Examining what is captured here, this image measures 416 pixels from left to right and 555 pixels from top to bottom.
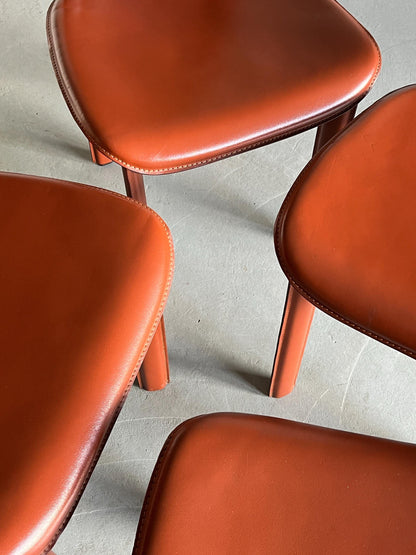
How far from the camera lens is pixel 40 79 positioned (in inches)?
60.1

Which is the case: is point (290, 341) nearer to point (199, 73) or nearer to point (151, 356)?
point (151, 356)

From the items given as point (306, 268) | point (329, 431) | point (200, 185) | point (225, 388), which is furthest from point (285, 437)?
point (200, 185)

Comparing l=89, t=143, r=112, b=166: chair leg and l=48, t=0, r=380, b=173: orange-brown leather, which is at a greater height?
l=48, t=0, r=380, b=173: orange-brown leather

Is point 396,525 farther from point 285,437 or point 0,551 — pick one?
point 0,551

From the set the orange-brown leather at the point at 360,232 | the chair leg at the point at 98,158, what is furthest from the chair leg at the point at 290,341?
the chair leg at the point at 98,158

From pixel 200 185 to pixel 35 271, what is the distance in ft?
2.23

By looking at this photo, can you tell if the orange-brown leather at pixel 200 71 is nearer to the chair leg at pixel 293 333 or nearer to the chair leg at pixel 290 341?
the chair leg at pixel 293 333

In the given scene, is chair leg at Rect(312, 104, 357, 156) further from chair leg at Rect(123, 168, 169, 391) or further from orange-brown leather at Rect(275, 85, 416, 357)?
chair leg at Rect(123, 168, 169, 391)

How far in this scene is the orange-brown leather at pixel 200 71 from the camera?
882 millimetres

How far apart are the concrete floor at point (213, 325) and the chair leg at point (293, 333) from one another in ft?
0.19

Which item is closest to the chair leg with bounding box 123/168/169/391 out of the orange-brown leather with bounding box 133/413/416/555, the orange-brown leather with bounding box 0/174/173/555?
the orange-brown leather with bounding box 0/174/173/555

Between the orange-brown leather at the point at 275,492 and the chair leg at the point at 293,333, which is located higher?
the orange-brown leather at the point at 275,492

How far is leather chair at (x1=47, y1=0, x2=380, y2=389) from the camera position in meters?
0.88

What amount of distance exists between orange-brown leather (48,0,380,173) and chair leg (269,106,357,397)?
0.09m
